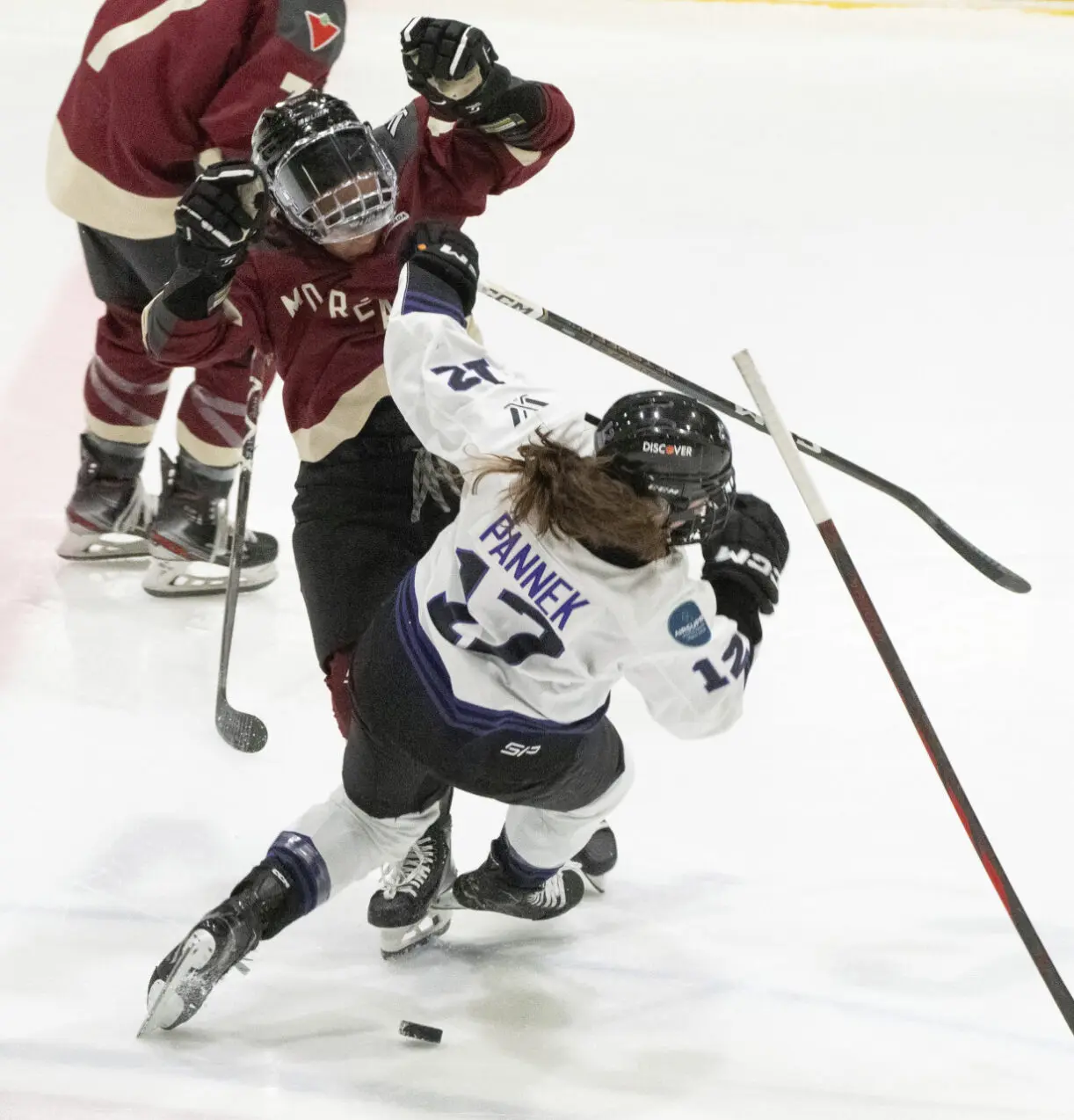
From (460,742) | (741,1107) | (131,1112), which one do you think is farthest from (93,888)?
(741,1107)

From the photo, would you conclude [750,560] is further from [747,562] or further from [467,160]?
[467,160]

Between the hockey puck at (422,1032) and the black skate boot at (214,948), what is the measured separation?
8.6 inches

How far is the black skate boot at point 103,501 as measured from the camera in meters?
3.04

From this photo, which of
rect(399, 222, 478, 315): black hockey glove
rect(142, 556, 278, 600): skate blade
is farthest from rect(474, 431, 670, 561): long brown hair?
rect(142, 556, 278, 600): skate blade

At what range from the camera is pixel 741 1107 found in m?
1.93

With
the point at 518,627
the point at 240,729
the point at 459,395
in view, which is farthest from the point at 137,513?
the point at 518,627

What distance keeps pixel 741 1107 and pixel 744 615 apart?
66 cm

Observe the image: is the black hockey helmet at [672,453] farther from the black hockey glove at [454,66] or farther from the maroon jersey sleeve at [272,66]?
the maroon jersey sleeve at [272,66]

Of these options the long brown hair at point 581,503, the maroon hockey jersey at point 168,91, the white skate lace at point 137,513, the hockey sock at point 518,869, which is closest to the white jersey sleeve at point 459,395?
the long brown hair at point 581,503

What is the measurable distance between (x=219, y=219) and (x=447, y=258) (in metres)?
0.30

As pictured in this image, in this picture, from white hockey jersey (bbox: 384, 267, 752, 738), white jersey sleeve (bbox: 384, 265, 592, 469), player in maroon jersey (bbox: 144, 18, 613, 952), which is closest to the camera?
white hockey jersey (bbox: 384, 267, 752, 738)

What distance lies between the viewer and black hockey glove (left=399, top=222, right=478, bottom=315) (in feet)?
6.53

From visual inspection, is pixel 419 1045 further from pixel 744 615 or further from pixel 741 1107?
pixel 744 615

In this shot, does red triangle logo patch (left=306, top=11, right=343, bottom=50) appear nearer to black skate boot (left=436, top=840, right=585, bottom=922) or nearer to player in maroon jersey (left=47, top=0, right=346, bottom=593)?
player in maroon jersey (left=47, top=0, right=346, bottom=593)
